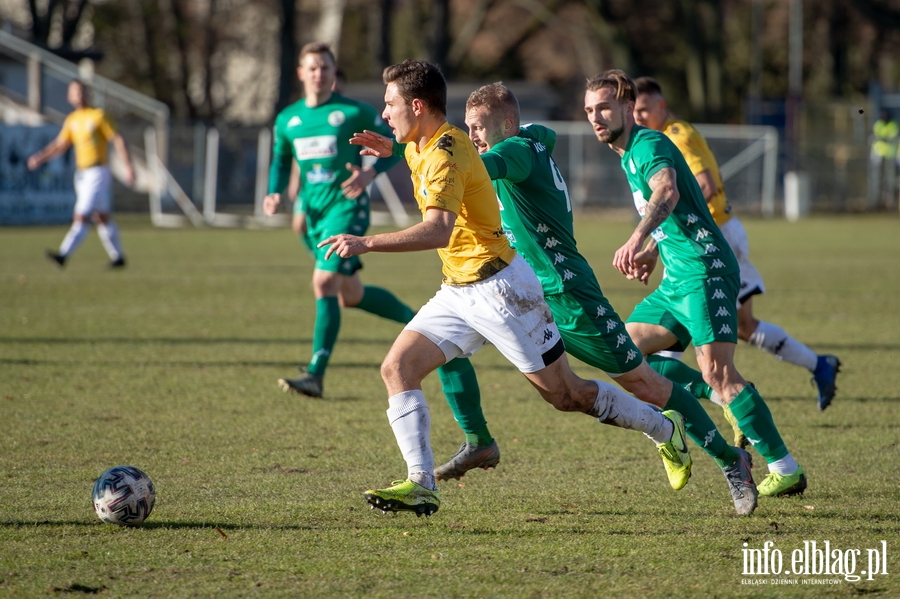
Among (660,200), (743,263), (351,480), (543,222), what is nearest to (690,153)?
(743,263)

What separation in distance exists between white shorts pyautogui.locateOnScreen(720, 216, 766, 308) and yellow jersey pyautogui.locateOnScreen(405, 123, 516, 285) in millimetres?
2875

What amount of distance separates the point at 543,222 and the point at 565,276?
0.26 m

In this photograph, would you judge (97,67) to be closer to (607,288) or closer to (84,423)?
(607,288)

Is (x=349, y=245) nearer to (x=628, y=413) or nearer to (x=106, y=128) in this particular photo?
(x=628, y=413)

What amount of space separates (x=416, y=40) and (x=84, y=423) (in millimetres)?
44800

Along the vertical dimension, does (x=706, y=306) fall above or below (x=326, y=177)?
below

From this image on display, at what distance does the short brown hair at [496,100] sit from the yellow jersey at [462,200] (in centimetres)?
27

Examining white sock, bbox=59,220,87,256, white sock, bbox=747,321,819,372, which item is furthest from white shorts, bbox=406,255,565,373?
white sock, bbox=59,220,87,256

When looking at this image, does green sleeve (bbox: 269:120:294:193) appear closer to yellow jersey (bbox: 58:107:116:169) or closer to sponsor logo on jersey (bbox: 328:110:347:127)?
sponsor logo on jersey (bbox: 328:110:347:127)

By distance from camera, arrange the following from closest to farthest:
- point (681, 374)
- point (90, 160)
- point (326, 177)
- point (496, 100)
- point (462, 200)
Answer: point (462, 200) → point (496, 100) → point (681, 374) → point (326, 177) → point (90, 160)

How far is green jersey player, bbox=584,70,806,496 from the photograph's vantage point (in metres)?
5.13

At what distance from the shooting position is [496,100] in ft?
15.8

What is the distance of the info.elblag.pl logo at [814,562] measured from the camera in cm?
400

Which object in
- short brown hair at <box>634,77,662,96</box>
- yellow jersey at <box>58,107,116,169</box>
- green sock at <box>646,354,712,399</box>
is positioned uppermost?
yellow jersey at <box>58,107,116,169</box>
